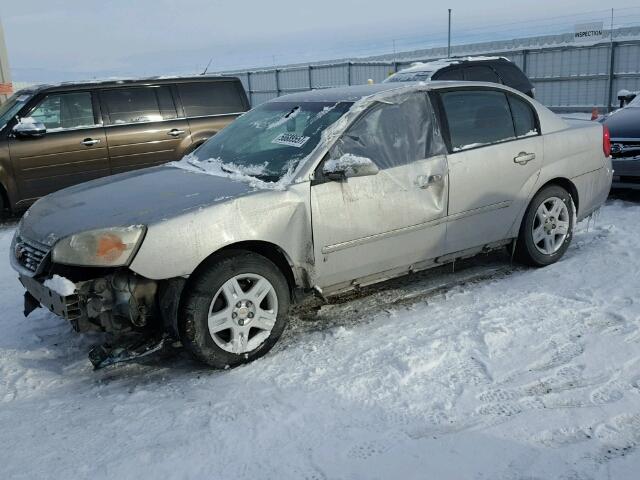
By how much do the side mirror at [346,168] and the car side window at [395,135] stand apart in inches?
5.5

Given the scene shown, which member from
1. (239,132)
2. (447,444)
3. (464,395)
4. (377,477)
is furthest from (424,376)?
(239,132)

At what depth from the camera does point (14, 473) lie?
2889 millimetres

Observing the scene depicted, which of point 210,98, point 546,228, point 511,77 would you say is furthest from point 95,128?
point 511,77

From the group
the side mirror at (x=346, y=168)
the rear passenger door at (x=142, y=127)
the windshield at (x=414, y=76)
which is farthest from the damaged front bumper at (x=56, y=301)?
the windshield at (x=414, y=76)

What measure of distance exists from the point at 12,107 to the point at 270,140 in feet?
17.6

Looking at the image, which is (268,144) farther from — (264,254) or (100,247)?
(100,247)

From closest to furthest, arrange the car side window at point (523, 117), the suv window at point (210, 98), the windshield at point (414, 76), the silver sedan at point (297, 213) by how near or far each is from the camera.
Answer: the silver sedan at point (297, 213), the car side window at point (523, 117), the suv window at point (210, 98), the windshield at point (414, 76)

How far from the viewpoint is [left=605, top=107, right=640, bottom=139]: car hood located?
777 centimetres

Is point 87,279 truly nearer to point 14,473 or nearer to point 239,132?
point 14,473

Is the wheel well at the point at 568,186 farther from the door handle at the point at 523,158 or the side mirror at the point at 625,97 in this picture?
the side mirror at the point at 625,97

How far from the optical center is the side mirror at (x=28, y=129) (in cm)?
791

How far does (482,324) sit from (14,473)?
293cm

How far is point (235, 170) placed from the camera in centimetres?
446

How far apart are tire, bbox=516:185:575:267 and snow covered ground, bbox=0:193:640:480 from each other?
0.55m
